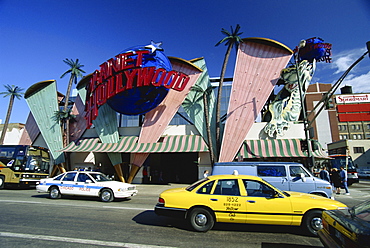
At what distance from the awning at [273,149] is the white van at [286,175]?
952cm

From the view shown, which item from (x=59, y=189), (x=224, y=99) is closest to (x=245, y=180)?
(x=59, y=189)

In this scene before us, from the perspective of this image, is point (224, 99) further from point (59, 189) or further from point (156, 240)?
point (156, 240)

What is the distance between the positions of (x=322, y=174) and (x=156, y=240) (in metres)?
13.2

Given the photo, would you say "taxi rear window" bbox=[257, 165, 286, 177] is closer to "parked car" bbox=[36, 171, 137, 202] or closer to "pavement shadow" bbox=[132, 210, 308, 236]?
"pavement shadow" bbox=[132, 210, 308, 236]

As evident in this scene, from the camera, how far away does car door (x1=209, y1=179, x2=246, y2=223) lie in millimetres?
5621

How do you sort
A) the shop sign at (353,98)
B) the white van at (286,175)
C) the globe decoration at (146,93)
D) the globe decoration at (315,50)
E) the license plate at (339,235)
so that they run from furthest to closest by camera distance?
the shop sign at (353,98) → the globe decoration at (315,50) → the globe decoration at (146,93) → the white van at (286,175) → the license plate at (339,235)

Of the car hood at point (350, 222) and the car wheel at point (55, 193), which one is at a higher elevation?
the car hood at point (350, 222)

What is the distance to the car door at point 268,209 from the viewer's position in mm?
5504

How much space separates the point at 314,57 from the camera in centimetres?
2303

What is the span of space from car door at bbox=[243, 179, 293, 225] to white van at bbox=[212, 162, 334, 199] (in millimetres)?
3780

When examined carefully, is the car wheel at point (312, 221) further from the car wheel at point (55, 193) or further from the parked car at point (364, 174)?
the parked car at point (364, 174)

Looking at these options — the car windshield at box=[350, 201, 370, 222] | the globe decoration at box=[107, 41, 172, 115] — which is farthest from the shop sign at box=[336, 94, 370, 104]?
the car windshield at box=[350, 201, 370, 222]

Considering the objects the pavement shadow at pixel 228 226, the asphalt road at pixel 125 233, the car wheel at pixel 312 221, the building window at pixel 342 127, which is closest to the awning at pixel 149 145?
the asphalt road at pixel 125 233

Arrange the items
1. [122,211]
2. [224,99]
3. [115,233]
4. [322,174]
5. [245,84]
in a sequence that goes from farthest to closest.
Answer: [224,99]
[245,84]
[322,174]
[122,211]
[115,233]
